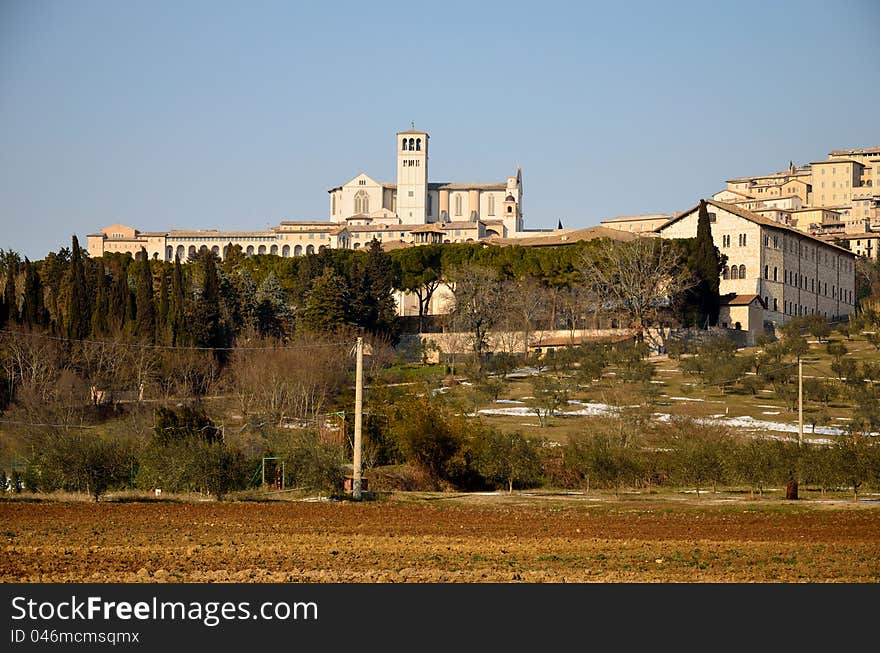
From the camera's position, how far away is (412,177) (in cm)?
15988

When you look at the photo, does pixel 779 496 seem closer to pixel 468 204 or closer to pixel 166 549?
pixel 166 549

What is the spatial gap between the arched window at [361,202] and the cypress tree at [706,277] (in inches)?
3420

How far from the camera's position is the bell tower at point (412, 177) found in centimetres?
15862

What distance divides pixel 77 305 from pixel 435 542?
1649 inches

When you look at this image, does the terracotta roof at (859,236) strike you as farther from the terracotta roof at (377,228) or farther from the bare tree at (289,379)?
the bare tree at (289,379)

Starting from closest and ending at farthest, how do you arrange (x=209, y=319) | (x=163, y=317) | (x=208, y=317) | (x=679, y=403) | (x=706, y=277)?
(x=679, y=403)
(x=163, y=317)
(x=208, y=317)
(x=209, y=319)
(x=706, y=277)

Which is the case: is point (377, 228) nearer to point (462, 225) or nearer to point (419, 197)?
point (462, 225)

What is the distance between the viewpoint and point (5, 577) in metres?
15.0

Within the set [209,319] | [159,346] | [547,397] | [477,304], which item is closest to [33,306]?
[159,346]

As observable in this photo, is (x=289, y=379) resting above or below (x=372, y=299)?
below

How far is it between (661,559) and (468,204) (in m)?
146

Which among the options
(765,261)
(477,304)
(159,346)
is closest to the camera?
(159,346)

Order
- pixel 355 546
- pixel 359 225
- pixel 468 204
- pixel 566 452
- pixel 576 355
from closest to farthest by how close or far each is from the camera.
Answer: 1. pixel 355 546
2. pixel 566 452
3. pixel 576 355
4. pixel 359 225
5. pixel 468 204
